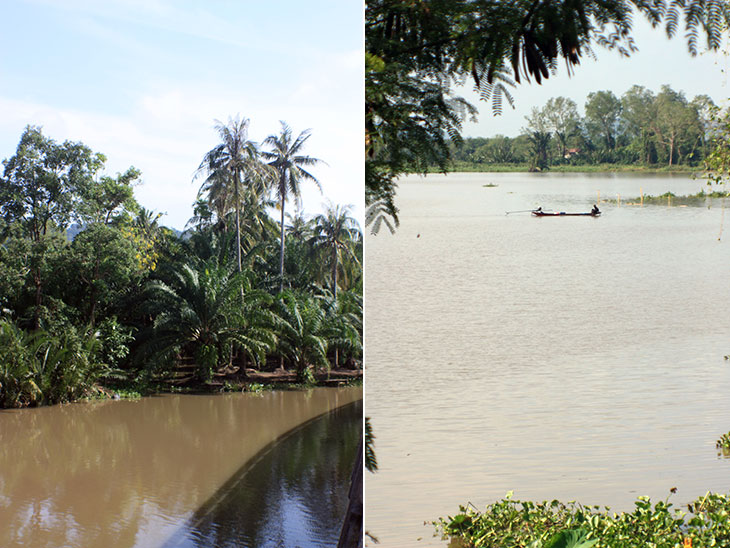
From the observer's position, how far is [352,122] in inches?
635

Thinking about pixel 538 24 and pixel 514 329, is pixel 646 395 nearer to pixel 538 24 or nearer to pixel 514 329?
pixel 514 329

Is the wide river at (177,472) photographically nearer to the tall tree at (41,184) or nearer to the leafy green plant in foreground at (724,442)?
the leafy green plant in foreground at (724,442)

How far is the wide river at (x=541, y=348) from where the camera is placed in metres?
2.58

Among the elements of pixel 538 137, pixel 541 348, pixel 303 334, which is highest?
pixel 538 137

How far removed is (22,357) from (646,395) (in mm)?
9915

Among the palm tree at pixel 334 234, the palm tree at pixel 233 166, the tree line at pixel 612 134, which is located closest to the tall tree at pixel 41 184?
the palm tree at pixel 233 166

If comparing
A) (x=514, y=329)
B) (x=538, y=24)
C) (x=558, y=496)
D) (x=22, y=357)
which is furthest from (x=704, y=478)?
(x=22, y=357)

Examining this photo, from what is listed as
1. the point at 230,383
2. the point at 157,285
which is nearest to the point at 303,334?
the point at 230,383

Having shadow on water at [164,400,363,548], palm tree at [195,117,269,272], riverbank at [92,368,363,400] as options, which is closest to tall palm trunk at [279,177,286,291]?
palm tree at [195,117,269,272]

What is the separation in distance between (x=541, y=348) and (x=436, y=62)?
45.0 inches

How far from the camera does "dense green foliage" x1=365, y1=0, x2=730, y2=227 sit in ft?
8.16

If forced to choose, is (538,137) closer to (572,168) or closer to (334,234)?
(572,168)

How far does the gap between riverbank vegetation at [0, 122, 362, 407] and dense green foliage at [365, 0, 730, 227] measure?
954 centimetres

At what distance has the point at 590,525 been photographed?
8.36 feet
